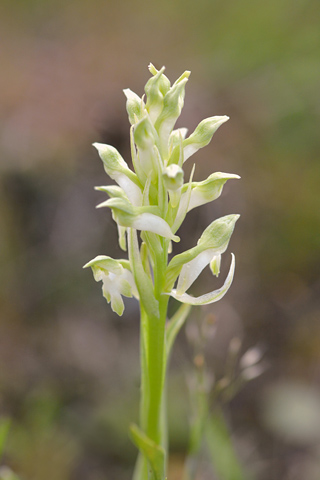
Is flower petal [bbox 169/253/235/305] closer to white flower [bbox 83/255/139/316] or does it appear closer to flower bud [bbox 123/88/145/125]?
white flower [bbox 83/255/139/316]

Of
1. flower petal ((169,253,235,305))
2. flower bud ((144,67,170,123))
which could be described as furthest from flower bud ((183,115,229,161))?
flower petal ((169,253,235,305))

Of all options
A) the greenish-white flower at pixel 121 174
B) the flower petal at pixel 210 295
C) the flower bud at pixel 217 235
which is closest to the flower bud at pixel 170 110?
the greenish-white flower at pixel 121 174

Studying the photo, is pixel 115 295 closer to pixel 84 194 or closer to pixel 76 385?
pixel 76 385

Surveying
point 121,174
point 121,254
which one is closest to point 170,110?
point 121,174

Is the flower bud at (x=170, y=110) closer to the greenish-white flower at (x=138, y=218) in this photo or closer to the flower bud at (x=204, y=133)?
the flower bud at (x=204, y=133)

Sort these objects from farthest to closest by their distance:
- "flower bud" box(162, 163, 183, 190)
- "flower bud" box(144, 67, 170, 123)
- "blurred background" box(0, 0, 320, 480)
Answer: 1. "blurred background" box(0, 0, 320, 480)
2. "flower bud" box(144, 67, 170, 123)
3. "flower bud" box(162, 163, 183, 190)

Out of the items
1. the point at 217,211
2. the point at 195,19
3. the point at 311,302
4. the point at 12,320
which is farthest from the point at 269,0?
the point at 12,320

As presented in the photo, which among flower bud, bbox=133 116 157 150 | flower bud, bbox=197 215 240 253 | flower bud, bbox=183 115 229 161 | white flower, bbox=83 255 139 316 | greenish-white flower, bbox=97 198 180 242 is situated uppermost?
flower bud, bbox=133 116 157 150
